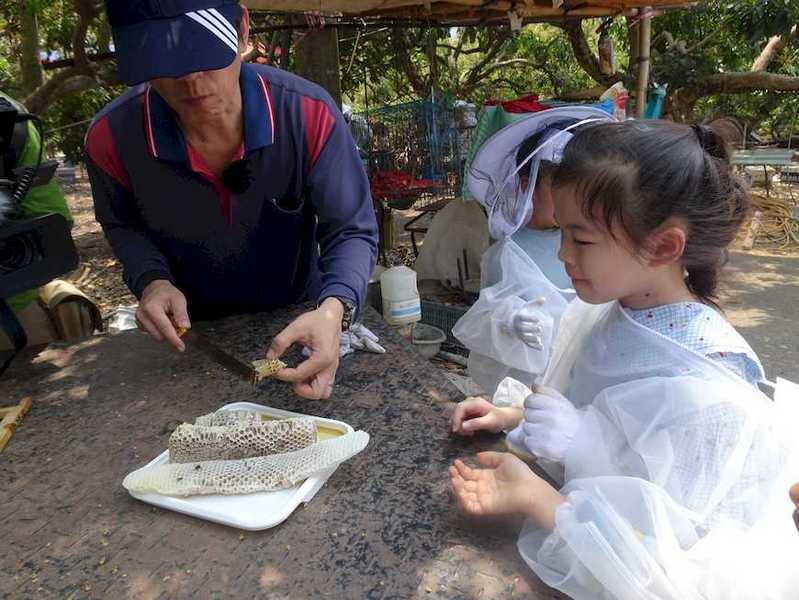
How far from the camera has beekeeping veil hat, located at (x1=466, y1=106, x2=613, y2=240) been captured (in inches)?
65.6

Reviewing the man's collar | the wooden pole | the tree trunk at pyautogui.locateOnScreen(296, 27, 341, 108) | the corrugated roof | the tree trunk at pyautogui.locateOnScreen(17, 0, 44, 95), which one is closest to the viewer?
the man's collar

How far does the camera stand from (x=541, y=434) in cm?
117

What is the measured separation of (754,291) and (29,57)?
6.81m

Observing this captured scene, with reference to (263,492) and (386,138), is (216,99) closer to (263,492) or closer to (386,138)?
(263,492)

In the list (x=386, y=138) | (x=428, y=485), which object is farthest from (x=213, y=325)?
(x=386, y=138)

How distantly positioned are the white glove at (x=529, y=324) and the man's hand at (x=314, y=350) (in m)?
0.82

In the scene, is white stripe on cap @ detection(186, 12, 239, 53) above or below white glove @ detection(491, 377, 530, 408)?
above

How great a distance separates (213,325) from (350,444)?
3.20 feet

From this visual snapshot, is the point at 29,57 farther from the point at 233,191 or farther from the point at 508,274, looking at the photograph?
the point at 508,274

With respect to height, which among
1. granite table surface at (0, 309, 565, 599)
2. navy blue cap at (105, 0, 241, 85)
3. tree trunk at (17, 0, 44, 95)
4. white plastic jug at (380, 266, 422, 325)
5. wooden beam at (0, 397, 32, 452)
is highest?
tree trunk at (17, 0, 44, 95)

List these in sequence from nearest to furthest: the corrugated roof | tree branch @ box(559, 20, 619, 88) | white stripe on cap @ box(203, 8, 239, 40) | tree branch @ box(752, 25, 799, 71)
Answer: white stripe on cap @ box(203, 8, 239, 40) < the corrugated roof < tree branch @ box(559, 20, 619, 88) < tree branch @ box(752, 25, 799, 71)

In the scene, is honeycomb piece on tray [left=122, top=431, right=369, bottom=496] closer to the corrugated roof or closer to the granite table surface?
the granite table surface

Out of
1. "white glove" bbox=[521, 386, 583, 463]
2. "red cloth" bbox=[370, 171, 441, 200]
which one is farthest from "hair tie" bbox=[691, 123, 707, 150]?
"red cloth" bbox=[370, 171, 441, 200]

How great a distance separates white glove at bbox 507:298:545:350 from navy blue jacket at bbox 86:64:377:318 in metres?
0.64
